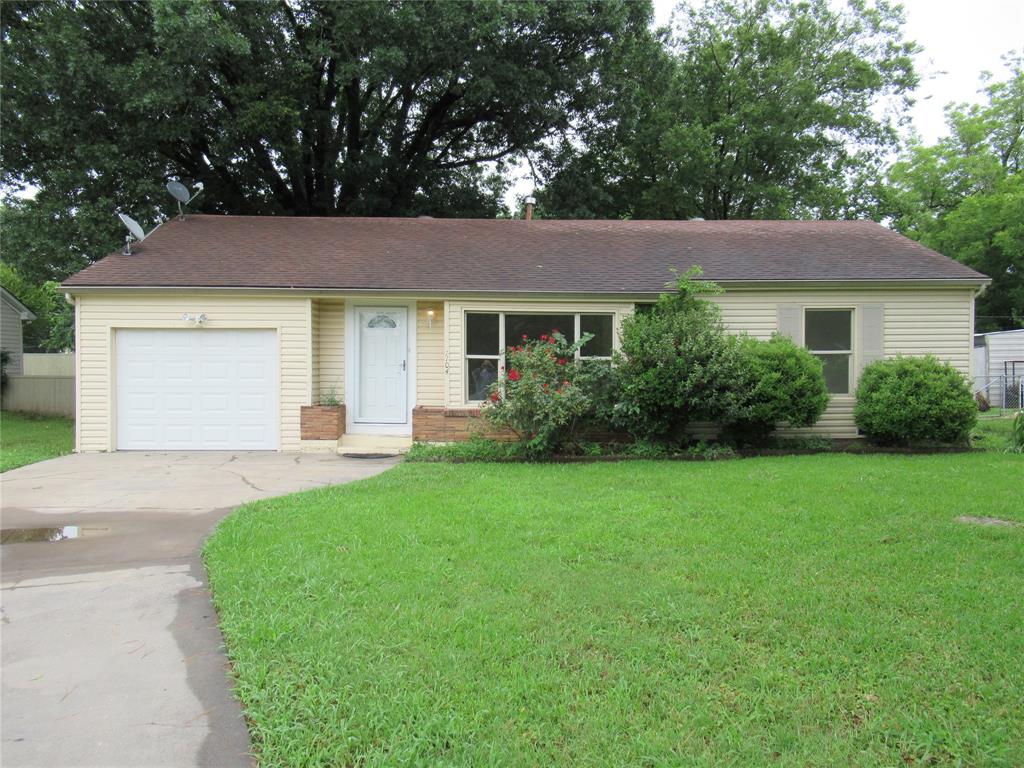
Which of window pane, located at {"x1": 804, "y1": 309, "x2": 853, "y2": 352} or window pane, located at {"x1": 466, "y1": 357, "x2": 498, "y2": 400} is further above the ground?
window pane, located at {"x1": 804, "y1": 309, "x2": 853, "y2": 352}

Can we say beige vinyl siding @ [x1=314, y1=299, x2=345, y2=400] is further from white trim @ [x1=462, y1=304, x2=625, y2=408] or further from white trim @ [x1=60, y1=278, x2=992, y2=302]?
white trim @ [x1=462, y1=304, x2=625, y2=408]

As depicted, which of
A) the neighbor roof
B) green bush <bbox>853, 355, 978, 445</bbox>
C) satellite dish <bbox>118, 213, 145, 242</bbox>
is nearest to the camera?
green bush <bbox>853, 355, 978, 445</bbox>

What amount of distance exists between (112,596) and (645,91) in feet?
68.7

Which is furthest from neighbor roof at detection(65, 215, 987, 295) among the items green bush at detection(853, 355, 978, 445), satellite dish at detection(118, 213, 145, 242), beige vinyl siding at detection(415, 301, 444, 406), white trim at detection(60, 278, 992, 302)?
green bush at detection(853, 355, 978, 445)

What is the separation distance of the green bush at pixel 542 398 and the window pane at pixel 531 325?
1.02 metres

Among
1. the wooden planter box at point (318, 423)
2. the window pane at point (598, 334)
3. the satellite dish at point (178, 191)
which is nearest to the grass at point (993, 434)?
the window pane at point (598, 334)

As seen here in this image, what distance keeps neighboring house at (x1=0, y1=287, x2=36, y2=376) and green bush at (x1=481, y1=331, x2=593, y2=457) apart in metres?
20.0

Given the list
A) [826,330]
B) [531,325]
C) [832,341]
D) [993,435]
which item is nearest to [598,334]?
[531,325]

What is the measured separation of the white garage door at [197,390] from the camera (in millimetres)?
10969

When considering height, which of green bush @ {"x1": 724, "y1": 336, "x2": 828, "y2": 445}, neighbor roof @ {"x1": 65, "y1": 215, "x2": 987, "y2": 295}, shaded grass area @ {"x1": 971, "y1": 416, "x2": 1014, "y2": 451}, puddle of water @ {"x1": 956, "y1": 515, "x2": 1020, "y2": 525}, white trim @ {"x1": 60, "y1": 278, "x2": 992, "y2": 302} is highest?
neighbor roof @ {"x1": 65, "y1": 215, "x2": 987, "y2": 295}

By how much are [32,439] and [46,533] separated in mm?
8441

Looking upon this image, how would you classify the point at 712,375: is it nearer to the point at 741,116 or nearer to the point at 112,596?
the point at 112,596

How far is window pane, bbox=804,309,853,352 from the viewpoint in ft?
36.9

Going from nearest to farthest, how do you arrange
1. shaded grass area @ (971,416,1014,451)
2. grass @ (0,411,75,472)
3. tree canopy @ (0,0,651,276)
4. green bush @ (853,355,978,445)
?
green bush @ (853,355,978,445) < grass @ (0,411,75,472) < shaded grass area @ (971,416,1014,451) < tree canopy @ (0,0,651,276)
